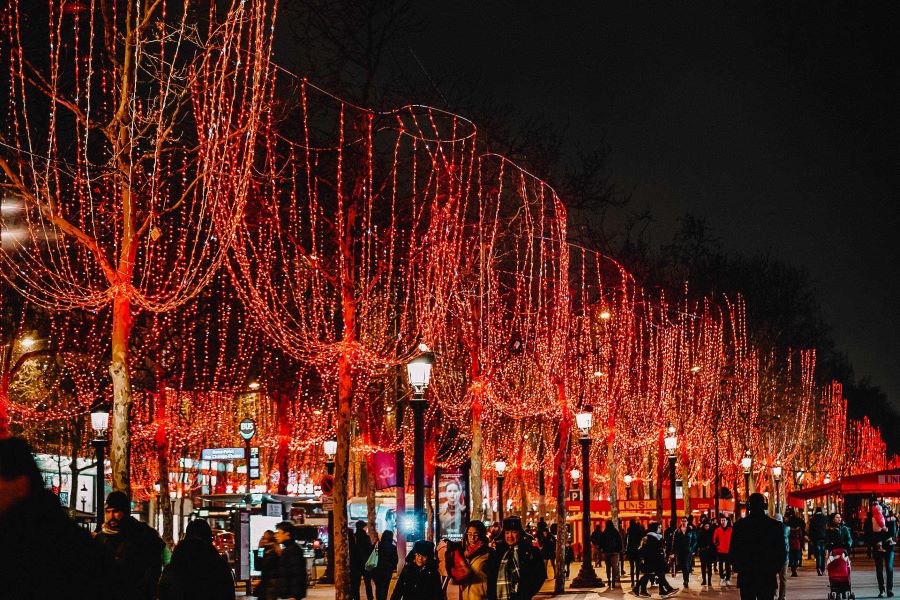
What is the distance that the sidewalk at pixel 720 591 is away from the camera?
24917mm

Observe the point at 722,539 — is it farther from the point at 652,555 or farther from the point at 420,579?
the point at 420,579

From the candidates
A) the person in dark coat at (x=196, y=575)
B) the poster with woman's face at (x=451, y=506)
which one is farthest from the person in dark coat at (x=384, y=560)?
the person in dark coat at (x=196, y=575)

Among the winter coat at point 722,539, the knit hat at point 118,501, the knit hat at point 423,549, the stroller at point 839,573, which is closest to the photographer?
the knit hat at point 118,501

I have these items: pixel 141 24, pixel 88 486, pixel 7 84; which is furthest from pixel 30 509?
pixel 88 486

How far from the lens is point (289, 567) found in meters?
13.3

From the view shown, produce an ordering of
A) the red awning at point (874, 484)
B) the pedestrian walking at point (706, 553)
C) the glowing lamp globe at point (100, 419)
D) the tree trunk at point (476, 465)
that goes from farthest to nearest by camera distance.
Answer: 1. the red awning at point (874, 484)
2. the tree trunk at point (476, 465)
3. the pedestrian walking at point (706, 553)
4. the glowing lamp globe at point (100, 419)

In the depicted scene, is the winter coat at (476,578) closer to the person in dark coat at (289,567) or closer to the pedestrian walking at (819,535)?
the person in dark coat at (289,567)

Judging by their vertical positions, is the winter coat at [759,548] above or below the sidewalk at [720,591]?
above

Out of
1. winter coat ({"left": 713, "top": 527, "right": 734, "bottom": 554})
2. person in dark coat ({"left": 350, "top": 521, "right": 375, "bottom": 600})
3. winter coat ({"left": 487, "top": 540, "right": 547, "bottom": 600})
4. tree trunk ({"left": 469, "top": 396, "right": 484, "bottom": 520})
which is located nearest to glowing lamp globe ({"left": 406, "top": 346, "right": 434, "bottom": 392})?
winter coat ({"left": 487, "top": 540, "right": 547, "bottom": 600})

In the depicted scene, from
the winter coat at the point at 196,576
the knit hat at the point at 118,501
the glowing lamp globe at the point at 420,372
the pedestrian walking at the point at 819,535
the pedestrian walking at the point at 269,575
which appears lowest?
the pedestrian walking at the point at 819,535

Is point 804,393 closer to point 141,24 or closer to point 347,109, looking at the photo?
point 347,109

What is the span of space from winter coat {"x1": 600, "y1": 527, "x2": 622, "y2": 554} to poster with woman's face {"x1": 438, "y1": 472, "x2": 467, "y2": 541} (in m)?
3.73

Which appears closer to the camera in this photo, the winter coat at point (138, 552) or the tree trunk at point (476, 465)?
the winter coat at point (138, 552)

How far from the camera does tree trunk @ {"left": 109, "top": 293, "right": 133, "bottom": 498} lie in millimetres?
19469
